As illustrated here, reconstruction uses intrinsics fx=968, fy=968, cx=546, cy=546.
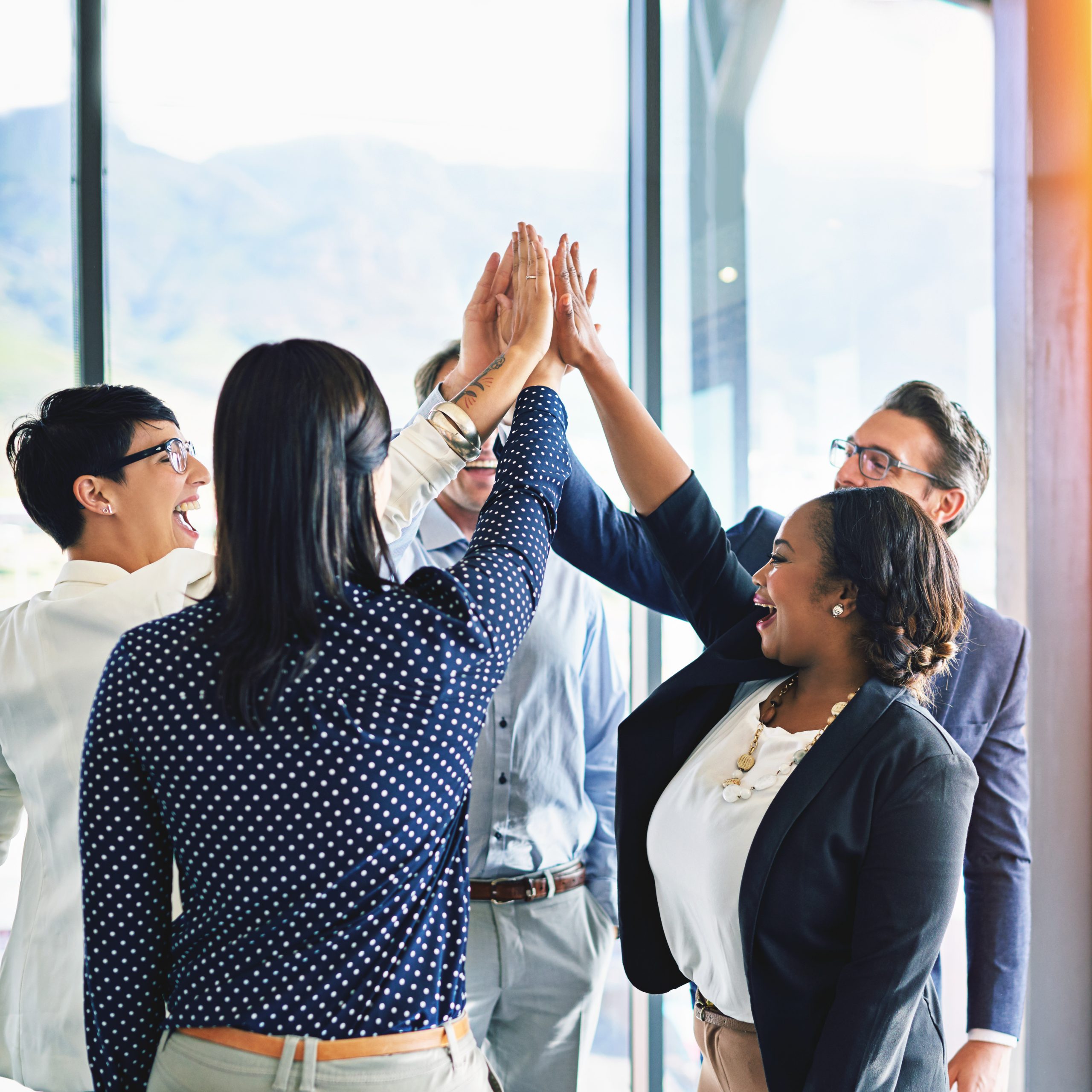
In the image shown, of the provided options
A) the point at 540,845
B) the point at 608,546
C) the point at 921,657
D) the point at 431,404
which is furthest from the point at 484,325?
the point at 540,845

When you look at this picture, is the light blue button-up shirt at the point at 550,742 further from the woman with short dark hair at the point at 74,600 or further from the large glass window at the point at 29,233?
the large glass window at the point at 29,233

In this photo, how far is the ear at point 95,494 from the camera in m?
1.62

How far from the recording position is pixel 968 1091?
5.48 ft

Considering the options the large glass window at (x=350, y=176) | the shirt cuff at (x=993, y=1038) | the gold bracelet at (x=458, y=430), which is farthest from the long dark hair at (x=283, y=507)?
the large glass window at (x=350, y=176)

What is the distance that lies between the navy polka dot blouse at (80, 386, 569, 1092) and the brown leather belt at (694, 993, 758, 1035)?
1.55ft

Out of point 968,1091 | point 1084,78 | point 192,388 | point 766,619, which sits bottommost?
point 968,1091

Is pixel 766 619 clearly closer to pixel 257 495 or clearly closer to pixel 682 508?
pixel 682 508

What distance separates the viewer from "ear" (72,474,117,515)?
1.62 m

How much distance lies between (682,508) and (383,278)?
140 centimetres

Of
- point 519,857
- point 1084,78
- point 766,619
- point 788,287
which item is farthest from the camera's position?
point 788,287

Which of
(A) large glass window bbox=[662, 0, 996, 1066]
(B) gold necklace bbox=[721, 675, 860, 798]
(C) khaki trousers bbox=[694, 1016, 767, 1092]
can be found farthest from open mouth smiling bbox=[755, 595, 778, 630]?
(A) large glass window bbox=[662, 0, 996, 1066]

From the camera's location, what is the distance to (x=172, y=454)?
1692mm

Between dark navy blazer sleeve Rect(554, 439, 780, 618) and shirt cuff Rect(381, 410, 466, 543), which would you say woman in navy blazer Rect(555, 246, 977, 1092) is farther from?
shirt cuff Rect(381, 410, 466, 543)

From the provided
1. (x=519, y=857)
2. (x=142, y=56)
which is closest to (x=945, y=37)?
(x=142, y=56)
